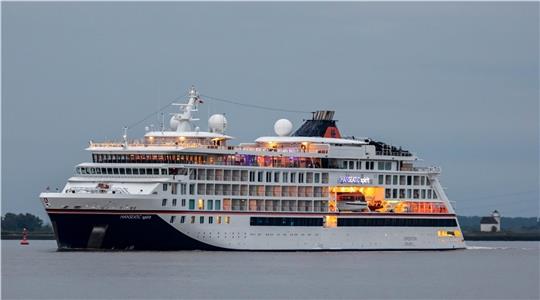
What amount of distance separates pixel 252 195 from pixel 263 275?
14607mm

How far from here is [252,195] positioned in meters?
88.1

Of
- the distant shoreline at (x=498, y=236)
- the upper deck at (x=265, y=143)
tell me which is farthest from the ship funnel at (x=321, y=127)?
the distant shoreline at (x=498, y=236)

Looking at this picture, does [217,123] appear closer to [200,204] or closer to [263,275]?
[200,204]

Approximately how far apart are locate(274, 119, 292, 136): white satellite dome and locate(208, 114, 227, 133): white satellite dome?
4.57 m

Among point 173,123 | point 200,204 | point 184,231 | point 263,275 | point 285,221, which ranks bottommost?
point 263,275

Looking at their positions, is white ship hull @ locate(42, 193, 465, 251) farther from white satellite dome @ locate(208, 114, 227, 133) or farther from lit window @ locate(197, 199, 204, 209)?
white satellite dome @ locate(208, 114, 227, 133)

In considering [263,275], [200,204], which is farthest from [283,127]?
[263,275]

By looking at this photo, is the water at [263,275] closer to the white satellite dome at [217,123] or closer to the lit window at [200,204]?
the lit window at [200,204]

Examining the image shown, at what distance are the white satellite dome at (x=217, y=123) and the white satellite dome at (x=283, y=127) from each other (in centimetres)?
457

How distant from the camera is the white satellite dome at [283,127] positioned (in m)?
94.9

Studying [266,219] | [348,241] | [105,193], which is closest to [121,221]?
[105,193]

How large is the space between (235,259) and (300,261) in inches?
127

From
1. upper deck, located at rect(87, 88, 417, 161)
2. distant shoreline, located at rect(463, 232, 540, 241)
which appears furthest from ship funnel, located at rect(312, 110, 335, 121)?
distant shoreline, located at rect(463, 232, 540, 241)

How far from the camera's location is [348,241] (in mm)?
91250
